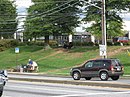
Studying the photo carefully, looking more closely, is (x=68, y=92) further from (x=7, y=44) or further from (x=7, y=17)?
(x=7, y=17)

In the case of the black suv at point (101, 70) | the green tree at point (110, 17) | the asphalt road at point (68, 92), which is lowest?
the asphalt road at point (68, 92)

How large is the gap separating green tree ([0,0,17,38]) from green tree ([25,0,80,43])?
22.8 metres

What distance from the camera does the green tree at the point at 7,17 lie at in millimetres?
92750

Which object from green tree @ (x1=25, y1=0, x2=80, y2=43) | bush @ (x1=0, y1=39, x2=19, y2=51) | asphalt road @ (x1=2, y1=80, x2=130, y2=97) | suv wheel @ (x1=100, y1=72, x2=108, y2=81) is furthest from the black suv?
bush @ (x1=0, y1=39, x2=19, y2=51)

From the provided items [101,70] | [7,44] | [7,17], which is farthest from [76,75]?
[7,17]

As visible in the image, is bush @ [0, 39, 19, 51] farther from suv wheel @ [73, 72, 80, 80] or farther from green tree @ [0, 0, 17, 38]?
suv wheel @ [73, 72, 80, 80]

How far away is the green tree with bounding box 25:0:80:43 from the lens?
220 ft

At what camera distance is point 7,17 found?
95.4 meters

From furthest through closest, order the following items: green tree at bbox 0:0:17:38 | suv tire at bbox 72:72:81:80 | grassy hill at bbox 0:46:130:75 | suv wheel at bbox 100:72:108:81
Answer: green tree at bbox 0:0:17:38
grassy hill at bbox 0:46:130:75
suv tire at bbox 72:72:81:80
suv wheel at bbox 100:72:108:81

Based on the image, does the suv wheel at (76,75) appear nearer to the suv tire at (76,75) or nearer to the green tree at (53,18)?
the suv tire at (76,75)

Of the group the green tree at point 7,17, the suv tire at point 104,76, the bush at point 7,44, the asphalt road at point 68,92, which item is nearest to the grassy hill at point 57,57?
the bush at point 7,44

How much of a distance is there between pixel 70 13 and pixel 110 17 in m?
9.39

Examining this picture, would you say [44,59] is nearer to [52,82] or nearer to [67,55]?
[67,55]

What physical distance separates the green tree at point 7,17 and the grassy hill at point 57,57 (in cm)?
2100
